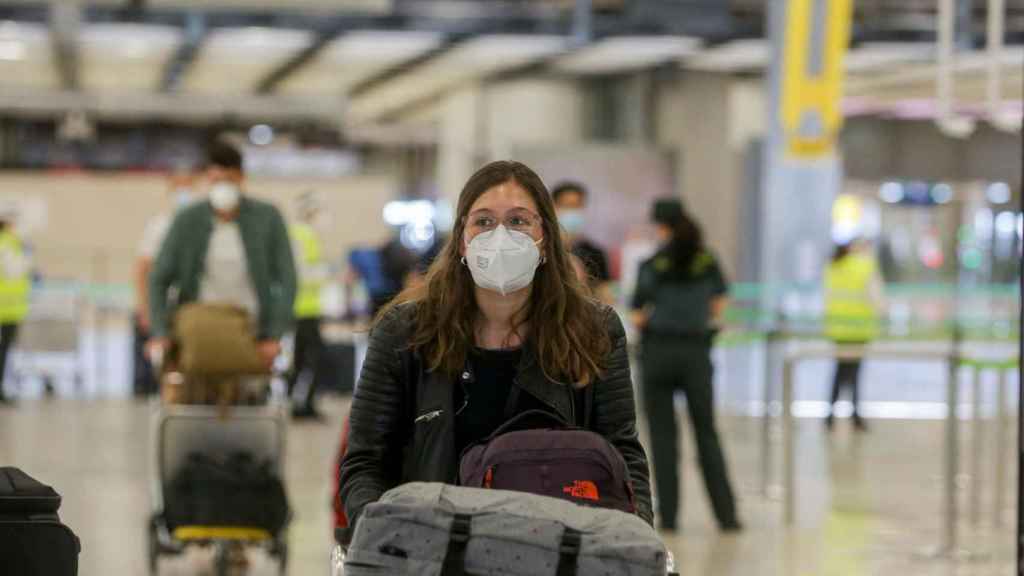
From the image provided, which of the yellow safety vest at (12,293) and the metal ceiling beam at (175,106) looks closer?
the yellow safety vest at (12,293)

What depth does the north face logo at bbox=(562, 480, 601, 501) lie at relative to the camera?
3189mm

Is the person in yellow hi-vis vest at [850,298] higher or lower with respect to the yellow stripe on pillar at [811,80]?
lower

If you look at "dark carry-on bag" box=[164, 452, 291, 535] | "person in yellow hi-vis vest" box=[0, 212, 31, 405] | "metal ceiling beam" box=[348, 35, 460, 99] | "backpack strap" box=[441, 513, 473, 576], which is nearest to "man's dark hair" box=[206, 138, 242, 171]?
"dark carry-on bag" box=[164, 452, 291, 535]

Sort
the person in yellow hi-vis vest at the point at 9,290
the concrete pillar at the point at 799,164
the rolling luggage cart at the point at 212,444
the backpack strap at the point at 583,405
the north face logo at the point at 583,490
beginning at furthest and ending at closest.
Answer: the person in yellow hi-vis vest at the point at 9,290 < the concrete pillar at the point at 799,164 < the rolling luggage cart at the point at 212,444 < the backpack strap at the point at 583,405 < the north face logo at the point at 583,490

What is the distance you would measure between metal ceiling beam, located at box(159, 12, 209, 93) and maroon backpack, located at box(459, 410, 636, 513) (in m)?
18.0

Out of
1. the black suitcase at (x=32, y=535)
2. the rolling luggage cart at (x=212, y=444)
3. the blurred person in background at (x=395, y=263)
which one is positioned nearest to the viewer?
the black suitcase at (x=32, y=535)

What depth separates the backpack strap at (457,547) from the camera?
2951 millimetres

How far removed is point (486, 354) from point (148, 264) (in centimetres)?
765

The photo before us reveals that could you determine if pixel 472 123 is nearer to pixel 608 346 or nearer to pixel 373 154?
pixel 373 154

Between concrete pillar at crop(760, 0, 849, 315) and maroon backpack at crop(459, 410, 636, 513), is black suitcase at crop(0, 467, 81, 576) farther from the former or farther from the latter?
concrete pillar at crop(760, 0, 849, 315)

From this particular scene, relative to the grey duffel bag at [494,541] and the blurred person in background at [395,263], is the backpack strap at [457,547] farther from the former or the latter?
the blurred person in background at [395,263]

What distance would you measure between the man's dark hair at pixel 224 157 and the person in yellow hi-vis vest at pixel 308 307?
5874 millimetres

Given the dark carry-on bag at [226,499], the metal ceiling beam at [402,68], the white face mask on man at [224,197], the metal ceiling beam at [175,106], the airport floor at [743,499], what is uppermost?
the metal ceiling beam at [402,68]

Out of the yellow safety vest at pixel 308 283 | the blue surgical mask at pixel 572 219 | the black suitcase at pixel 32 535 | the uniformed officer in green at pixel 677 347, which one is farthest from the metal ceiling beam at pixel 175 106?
the black suitcase at pixel 32 535
